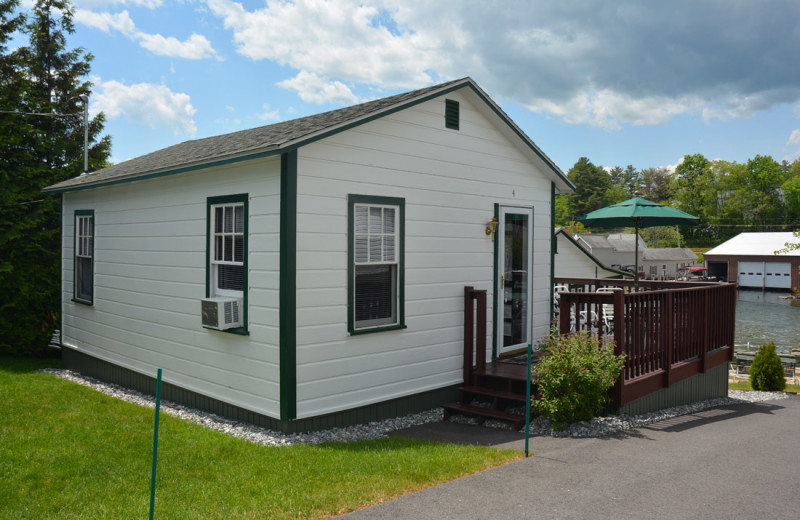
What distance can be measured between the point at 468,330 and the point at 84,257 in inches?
293

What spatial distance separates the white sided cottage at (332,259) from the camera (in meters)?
6.65

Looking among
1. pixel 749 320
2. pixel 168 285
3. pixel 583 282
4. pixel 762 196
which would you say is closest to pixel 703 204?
pixel 762 196

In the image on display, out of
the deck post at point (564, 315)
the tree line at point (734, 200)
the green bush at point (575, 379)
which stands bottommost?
the green bush at point (575, 379)

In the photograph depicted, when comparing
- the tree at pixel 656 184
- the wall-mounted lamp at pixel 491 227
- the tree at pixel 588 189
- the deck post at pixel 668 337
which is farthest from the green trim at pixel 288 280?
the tree at pixel 656 184

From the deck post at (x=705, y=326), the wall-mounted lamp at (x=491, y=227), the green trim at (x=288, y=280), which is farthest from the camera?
the deck post at (x=705, y=326)

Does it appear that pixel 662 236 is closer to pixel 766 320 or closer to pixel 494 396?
pixel 766 320

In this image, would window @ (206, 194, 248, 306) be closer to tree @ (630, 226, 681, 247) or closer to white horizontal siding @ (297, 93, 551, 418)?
white horizontal siding @ (297, 93, 551, 418)

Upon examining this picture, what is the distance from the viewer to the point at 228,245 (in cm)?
744

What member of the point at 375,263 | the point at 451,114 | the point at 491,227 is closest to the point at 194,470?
the point at 375,263

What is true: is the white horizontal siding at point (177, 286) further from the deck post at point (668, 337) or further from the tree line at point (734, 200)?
the tree line at point (734, 200)

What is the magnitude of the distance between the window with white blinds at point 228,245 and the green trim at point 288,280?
2.73 feet

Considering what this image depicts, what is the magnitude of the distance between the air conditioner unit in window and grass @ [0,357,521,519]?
1.20 metres

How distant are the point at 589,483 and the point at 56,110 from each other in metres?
15.8

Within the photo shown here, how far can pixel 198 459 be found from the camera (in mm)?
5590
